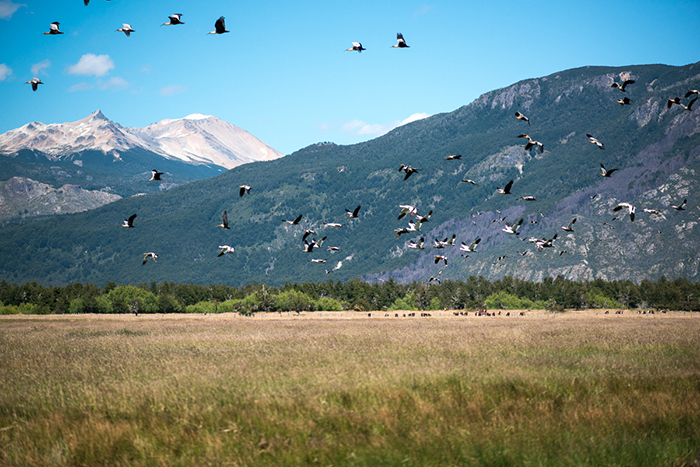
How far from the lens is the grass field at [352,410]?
50.6 feet

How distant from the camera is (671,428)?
1752cm

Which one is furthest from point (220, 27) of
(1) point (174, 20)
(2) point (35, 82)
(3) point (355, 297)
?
(3) point (355, 297)

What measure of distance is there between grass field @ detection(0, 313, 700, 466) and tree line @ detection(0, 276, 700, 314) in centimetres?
11446

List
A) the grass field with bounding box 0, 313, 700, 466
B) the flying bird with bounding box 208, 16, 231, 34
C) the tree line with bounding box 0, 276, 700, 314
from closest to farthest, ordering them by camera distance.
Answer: the grass field with bounding box 0, 313, 700, 466
the flying bird with bounding box 208, 16, 231, 34
the tree line with bounding box 0, 276, 700, 314

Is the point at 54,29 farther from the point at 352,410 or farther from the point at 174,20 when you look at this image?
the point at 352,410

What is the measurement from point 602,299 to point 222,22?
165150mm

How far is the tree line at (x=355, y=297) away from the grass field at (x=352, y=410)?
376 feet

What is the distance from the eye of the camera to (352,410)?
61.6ft

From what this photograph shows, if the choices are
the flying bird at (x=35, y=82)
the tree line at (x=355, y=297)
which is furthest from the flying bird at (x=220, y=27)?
the tree line at (x=355, y=297)

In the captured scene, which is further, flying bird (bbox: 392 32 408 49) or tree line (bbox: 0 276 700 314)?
tree line (bbox: 0 276 700 314)

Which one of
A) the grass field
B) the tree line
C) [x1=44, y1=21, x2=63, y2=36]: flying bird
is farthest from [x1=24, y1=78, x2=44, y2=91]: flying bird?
the tree line

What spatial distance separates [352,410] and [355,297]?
161 meters

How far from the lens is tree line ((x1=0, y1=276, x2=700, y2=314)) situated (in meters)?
155

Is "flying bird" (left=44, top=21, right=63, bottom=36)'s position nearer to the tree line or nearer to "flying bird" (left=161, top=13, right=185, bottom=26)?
"flying bird" (left=161, top=13, right=185, bottom=26)
